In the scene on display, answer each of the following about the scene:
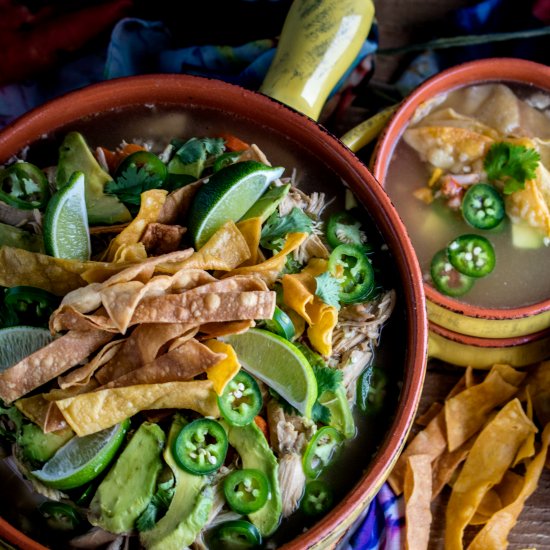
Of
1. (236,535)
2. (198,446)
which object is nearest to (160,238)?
(198,446)

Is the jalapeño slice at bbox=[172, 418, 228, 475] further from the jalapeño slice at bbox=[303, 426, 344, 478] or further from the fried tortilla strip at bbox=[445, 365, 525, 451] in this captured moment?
the fried tortilla strip at bbox=[445, 365, 525, 451]

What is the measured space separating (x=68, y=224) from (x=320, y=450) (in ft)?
2.37

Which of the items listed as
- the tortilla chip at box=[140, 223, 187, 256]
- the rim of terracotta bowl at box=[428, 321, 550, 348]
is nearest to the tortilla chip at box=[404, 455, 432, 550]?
the rim of terracotta bowl at box=[428, 321, 550, 348]

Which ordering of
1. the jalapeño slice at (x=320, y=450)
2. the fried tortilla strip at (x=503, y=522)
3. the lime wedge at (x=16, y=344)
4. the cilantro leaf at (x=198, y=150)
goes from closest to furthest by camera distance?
1. the lime wedge at (x=16, y=344)
2. the jalapeño slice at (x=320, y=450)
3. the cilantro leaf at (x=198, y=150)
4. the fried tortilla strip at (x=503, y=522)

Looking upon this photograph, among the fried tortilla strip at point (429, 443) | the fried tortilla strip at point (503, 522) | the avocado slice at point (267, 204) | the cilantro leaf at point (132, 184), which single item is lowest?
the fried tortilla strip at point (503, 522)

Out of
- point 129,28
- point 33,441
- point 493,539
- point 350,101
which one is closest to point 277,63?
point 350,101

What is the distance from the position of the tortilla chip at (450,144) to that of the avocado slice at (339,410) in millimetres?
936

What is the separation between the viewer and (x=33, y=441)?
1567 mm

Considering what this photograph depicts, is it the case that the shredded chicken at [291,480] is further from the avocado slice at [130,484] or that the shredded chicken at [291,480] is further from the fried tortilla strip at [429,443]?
the fried tortilla strip at [429,443]

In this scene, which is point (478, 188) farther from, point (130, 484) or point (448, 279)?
point (130, 484)

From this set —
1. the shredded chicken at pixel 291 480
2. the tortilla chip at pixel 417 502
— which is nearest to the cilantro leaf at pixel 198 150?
the shredded chicken at pixel 291 480

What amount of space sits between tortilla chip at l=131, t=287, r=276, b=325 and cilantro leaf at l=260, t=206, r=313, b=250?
0.24m

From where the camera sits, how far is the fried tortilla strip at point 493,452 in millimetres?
2248

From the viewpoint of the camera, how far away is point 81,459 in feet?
5.10
